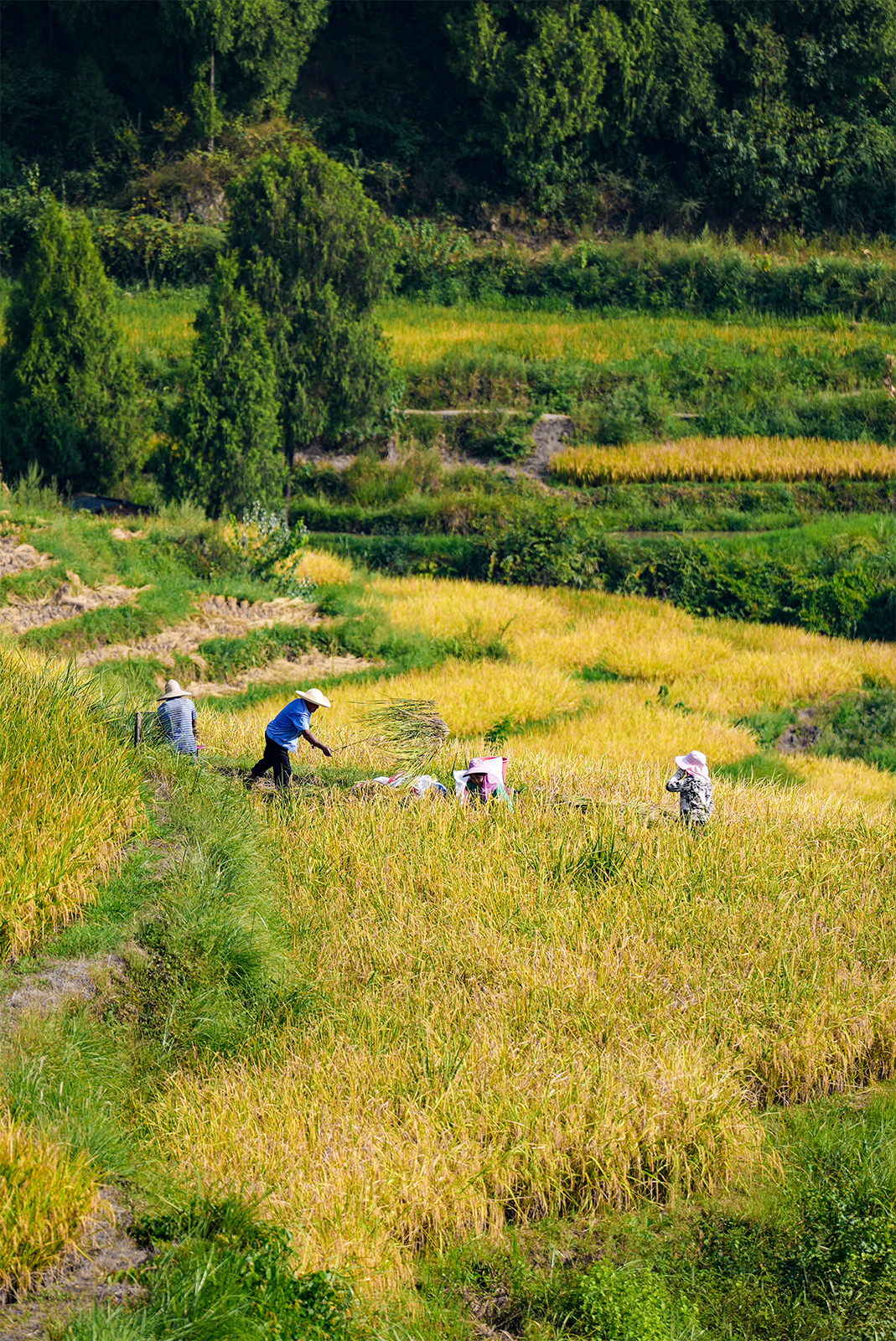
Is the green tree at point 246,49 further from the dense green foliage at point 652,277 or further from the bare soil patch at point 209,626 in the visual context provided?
the bare soil patch at point 209,626

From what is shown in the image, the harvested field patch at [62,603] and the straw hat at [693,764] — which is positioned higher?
the straw hat at [693,764]

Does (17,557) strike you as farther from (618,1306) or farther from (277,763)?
(618,1306)

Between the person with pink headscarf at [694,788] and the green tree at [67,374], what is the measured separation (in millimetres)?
16298

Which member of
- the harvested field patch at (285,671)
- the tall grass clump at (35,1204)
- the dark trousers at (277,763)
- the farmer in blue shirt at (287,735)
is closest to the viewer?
the tall grass clump at (35,1204)

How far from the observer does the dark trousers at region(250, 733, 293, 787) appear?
11.0 meters

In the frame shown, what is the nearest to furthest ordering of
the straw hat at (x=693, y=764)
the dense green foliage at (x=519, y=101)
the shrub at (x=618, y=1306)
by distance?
the shrub at (x=618, y=1306) < the straw hat at (x=693, y=764) < the dense green foliage at (x=519, y=101)

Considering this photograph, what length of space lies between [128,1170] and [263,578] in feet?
52.7

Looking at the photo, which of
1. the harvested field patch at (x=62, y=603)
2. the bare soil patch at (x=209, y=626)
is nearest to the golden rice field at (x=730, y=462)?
the bare soil patch at (x=209, y=626)

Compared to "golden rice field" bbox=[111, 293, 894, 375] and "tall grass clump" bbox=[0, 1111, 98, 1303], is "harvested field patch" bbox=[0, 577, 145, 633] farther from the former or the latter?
"golden rice field" bbox=[111, 293, 894, 375]

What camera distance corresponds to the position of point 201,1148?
6422mm

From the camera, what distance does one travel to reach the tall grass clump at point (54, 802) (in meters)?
7.64

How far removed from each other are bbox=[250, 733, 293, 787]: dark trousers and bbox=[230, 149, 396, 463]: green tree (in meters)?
17.0

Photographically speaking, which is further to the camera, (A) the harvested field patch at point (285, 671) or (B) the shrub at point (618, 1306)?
(A) the harvested field patch at point (285, 671)

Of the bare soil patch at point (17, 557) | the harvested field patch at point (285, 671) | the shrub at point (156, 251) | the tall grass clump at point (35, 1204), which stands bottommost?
the harvested field patch at point (285, 671)
